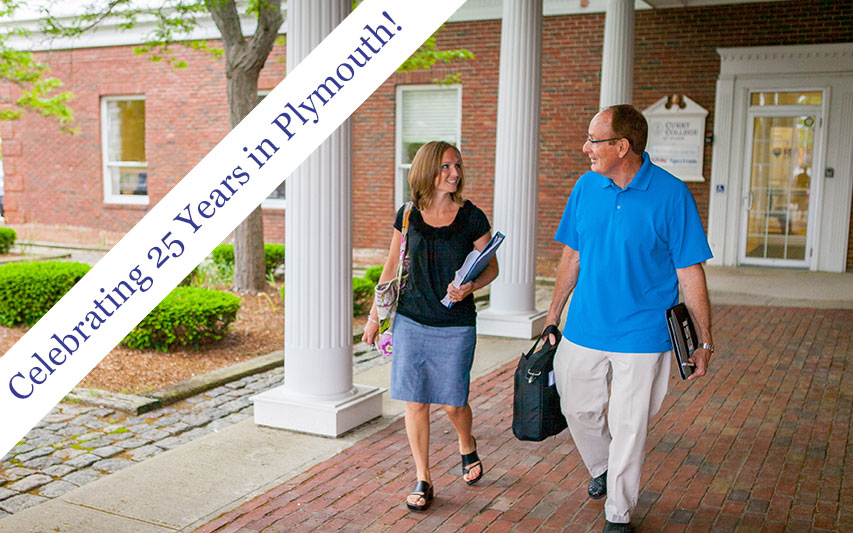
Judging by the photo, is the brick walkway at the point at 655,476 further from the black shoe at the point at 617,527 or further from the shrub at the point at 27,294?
the shrub at the point at 27,294

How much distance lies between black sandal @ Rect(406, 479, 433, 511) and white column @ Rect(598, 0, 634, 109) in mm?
7169

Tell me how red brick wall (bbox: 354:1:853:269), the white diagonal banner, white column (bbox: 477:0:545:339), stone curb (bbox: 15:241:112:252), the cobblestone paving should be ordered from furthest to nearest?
1. stone curb (bbox: 15:241:112:252)
2. red brick wall (bbox: 354:1:853:269)
3. white column (bbox: 477:0:545:339)
4. the cobblestone paving
5. the white diagonal banner

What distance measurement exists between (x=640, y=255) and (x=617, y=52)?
7.24 metres

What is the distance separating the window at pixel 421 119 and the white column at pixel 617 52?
562 centimetres

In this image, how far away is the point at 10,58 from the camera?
11.2 meters

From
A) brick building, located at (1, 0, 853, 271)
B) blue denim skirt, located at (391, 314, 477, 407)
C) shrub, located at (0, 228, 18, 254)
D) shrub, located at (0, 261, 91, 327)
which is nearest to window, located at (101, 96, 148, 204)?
brick building, located at (1, 0, 853, 271)

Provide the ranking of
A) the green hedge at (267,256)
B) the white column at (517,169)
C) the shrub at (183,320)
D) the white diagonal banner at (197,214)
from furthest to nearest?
the green hedge at (267,256), the white column at (517,169), the shrub at (183,320), the white diagonal banner at (197,214)

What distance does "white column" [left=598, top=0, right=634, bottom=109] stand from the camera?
33.1 ft

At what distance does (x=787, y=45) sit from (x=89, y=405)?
11.8 metres

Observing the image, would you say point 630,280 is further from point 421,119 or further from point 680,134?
point 421,119

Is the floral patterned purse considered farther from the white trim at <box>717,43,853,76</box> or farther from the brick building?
the white trim at <box>717,43,853,76</box>

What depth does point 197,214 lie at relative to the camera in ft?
10.7

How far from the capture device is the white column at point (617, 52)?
10.1 meters

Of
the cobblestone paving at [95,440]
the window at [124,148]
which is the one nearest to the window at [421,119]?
the window at [124,148]
